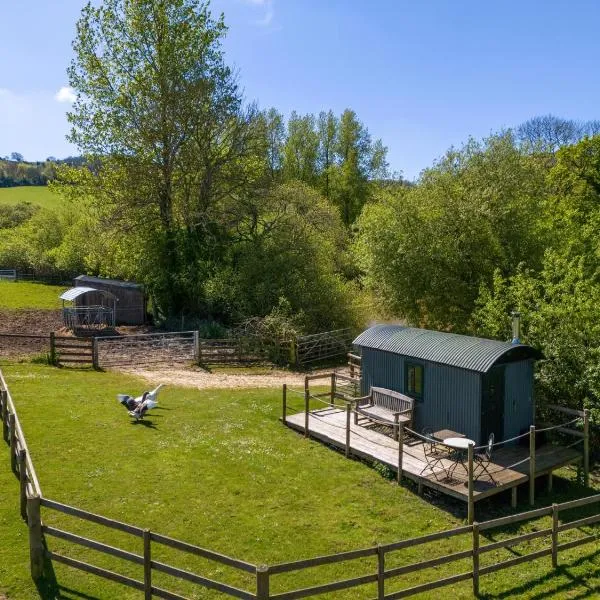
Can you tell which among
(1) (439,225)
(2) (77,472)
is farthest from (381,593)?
(1) (439,225)

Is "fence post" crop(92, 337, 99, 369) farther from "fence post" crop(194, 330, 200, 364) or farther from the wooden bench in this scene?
the wooden bench

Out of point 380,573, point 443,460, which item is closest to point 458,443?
point 443,460

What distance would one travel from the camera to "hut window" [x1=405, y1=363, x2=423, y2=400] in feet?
50.7

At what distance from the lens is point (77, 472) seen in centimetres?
1308

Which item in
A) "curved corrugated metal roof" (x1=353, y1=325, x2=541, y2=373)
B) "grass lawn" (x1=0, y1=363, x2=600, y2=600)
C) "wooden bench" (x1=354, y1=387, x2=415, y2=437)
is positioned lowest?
"grass lawn" (x1=0, y1=363, x2=600, y2=600)

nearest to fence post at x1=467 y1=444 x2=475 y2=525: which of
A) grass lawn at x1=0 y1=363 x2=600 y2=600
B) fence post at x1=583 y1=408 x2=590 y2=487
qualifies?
grass lawn at x1=0 y1=363 x2=600 y2=600

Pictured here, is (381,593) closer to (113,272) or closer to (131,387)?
(131,387)

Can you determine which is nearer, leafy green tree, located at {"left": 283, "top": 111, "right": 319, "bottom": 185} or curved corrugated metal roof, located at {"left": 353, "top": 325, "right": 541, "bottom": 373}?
curved corrugated metal roof, located at {"left": 353, "top": 325, "right": 541, "bottom": 373}

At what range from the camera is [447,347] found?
15078 millimetres

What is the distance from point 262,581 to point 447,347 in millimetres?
9340

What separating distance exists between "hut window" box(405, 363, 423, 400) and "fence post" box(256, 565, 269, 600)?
9055mm

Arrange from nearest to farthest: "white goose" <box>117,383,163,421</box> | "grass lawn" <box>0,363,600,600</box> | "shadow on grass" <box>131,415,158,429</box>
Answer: "grass lawn" <box>0,363,600,600</box>
"shadow on grass" <box>131,415,158,429</box>
"white goose" <box>117,383,163,421</box>

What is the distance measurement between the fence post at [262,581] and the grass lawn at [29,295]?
127ft

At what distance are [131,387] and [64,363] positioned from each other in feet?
15.5
